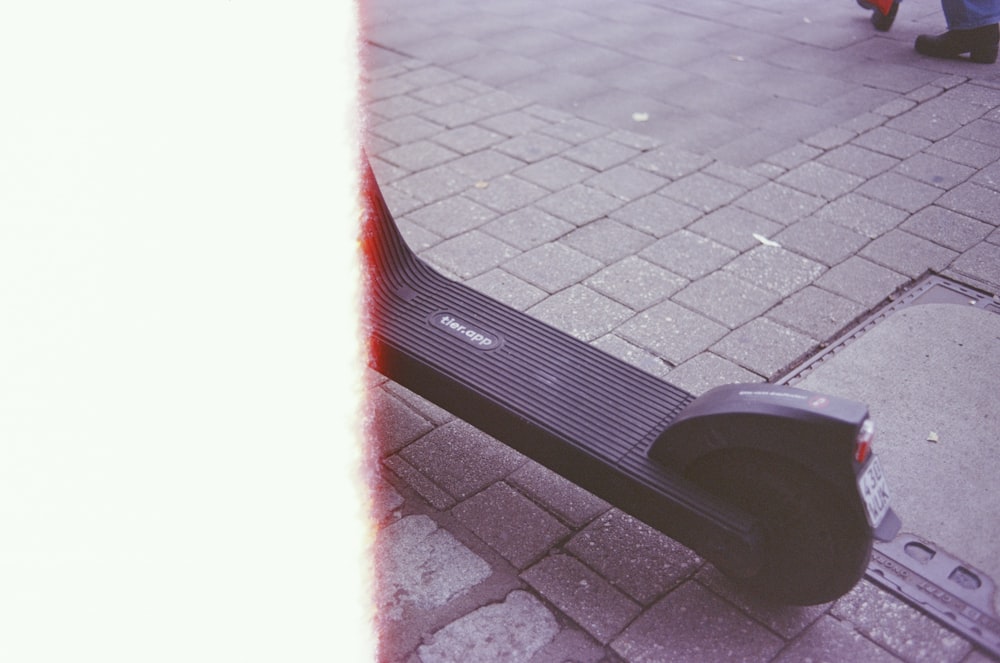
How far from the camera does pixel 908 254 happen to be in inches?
147

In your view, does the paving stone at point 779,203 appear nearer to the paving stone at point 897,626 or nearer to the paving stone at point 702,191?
the paving stone at point 702,191

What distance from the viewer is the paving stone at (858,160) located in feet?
14.5

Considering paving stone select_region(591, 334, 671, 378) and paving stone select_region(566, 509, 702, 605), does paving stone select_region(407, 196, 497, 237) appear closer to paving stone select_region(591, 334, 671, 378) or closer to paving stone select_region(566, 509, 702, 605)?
paving stone select_region(591, 334, 671, 378)

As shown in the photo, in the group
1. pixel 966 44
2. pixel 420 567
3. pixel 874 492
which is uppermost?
pixel 874 492

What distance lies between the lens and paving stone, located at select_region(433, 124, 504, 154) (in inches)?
184

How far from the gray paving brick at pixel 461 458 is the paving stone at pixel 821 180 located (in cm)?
229

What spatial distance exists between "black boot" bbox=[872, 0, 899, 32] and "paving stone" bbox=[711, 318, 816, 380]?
12.6 ft

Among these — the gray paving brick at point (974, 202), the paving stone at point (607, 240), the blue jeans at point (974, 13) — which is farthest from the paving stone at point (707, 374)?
the blue jeans at point (974, 13)

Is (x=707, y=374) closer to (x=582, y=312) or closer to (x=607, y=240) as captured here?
(x=582, y=312)

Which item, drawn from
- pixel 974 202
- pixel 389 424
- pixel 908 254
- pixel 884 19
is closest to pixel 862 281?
pixel 908 254

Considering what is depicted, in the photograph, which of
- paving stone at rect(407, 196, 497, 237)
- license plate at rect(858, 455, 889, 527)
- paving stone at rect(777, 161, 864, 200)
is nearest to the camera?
license plate at rect(858, 455, 889, 527)

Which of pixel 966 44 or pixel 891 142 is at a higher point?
pixel 966 44

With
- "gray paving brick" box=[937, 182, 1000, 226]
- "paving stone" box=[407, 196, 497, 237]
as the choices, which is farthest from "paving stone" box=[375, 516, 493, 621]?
"gray paving brick" box=[937, 182, 1000, 226]

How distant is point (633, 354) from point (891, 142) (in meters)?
2.40
